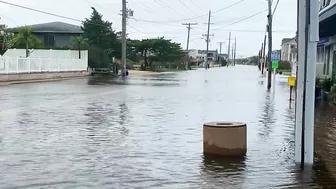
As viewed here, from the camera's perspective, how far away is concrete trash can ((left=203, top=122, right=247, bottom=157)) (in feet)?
30.2

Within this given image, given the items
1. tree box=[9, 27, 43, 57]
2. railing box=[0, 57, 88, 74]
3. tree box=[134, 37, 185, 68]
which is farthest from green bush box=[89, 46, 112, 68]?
tree box=[134, 37, 185, 68]

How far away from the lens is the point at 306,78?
8391mm

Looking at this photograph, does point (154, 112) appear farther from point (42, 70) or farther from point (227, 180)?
point (42, 70)

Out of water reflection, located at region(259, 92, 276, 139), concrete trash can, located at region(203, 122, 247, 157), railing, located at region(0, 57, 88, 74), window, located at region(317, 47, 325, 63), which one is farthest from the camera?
railing, located at region(0, 57, 88, 74)

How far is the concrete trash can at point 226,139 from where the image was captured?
9.21 meters

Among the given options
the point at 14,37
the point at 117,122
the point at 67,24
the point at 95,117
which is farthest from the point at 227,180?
the point at 67,24

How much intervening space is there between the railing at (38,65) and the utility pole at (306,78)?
31.5m

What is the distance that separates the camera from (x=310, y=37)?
27.1 feet

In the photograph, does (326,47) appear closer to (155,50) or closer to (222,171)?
(222,171)

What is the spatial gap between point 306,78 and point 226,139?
1758mm

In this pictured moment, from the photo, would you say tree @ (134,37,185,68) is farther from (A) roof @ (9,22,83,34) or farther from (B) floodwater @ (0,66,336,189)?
(B) floodwater @ (0,66,336,189)

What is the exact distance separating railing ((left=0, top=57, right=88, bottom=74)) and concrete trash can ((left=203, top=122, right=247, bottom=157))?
99.0ft

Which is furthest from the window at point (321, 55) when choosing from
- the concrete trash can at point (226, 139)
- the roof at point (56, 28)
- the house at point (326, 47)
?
the roof at point (56, 28)

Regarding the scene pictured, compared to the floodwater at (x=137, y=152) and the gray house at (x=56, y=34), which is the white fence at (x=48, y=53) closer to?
the gray house at (x=56, y=34)
